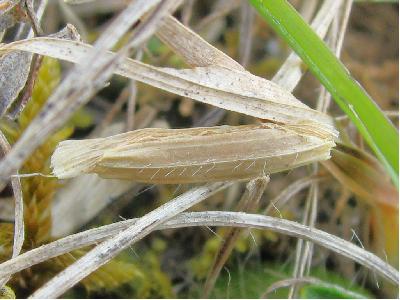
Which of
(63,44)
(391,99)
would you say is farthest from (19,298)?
(391,99)

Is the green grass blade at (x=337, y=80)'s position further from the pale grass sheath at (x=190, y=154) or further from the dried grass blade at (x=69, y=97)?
the dried grass blade at (x=69, y=97)

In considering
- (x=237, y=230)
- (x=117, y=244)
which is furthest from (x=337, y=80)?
(x=117, y=244)

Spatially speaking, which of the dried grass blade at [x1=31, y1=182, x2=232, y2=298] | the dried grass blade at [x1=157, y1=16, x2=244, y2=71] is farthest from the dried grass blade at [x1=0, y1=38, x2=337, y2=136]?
the dried grass blade at [x1=31, y1=182, x2=232, y2=298]

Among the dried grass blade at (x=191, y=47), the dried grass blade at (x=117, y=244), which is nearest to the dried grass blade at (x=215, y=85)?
the dried grass blade at (x=191, y=47)

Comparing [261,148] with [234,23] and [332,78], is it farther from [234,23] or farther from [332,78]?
[234,23]

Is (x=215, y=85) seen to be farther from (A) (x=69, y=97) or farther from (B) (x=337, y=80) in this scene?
(A) (x=69, y=97)

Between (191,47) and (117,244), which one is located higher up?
(191,47)
